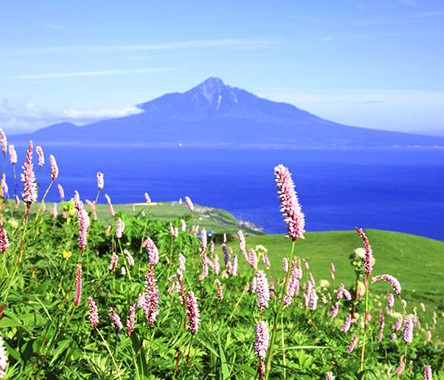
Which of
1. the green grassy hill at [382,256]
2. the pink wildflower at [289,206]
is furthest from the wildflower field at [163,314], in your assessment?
the green grassy hill at [382,256]

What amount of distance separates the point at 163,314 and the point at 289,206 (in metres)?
3.27

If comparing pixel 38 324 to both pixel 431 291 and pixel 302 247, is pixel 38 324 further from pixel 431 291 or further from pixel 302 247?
pixel 302 247

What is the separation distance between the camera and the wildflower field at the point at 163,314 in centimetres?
304

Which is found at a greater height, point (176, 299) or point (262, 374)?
point (262, 374)

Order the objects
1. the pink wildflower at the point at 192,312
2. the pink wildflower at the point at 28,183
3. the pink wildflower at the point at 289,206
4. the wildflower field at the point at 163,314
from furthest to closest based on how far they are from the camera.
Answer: the pink wildflower at the point at 28,183
the wildflower field at the point at 163,314
the pink wildflower at the point at 192,312
the pink wildflower at the point at 289,206

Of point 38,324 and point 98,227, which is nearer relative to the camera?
point 38,324

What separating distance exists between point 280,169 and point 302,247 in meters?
20.7

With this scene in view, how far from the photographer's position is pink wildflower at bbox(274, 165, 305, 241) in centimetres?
222

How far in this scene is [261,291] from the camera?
3049mm

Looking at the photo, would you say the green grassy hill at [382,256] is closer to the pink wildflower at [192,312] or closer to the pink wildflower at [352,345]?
the pink wildflower at [352,345]

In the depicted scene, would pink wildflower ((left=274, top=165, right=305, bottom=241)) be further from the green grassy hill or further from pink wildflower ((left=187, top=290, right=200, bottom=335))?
the green grassy hill

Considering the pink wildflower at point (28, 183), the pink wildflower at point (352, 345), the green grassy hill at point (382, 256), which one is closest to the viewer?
the pink wildflower at point (28, 183)

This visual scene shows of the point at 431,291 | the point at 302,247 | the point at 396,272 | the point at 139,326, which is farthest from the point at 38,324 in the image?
the point at 302,247

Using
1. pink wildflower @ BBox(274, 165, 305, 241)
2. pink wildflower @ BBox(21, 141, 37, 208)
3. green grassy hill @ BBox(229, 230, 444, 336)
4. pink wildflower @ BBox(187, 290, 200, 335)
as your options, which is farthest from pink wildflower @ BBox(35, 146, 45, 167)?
green grassy hill @ BBox(229, 230, 444, 336)
